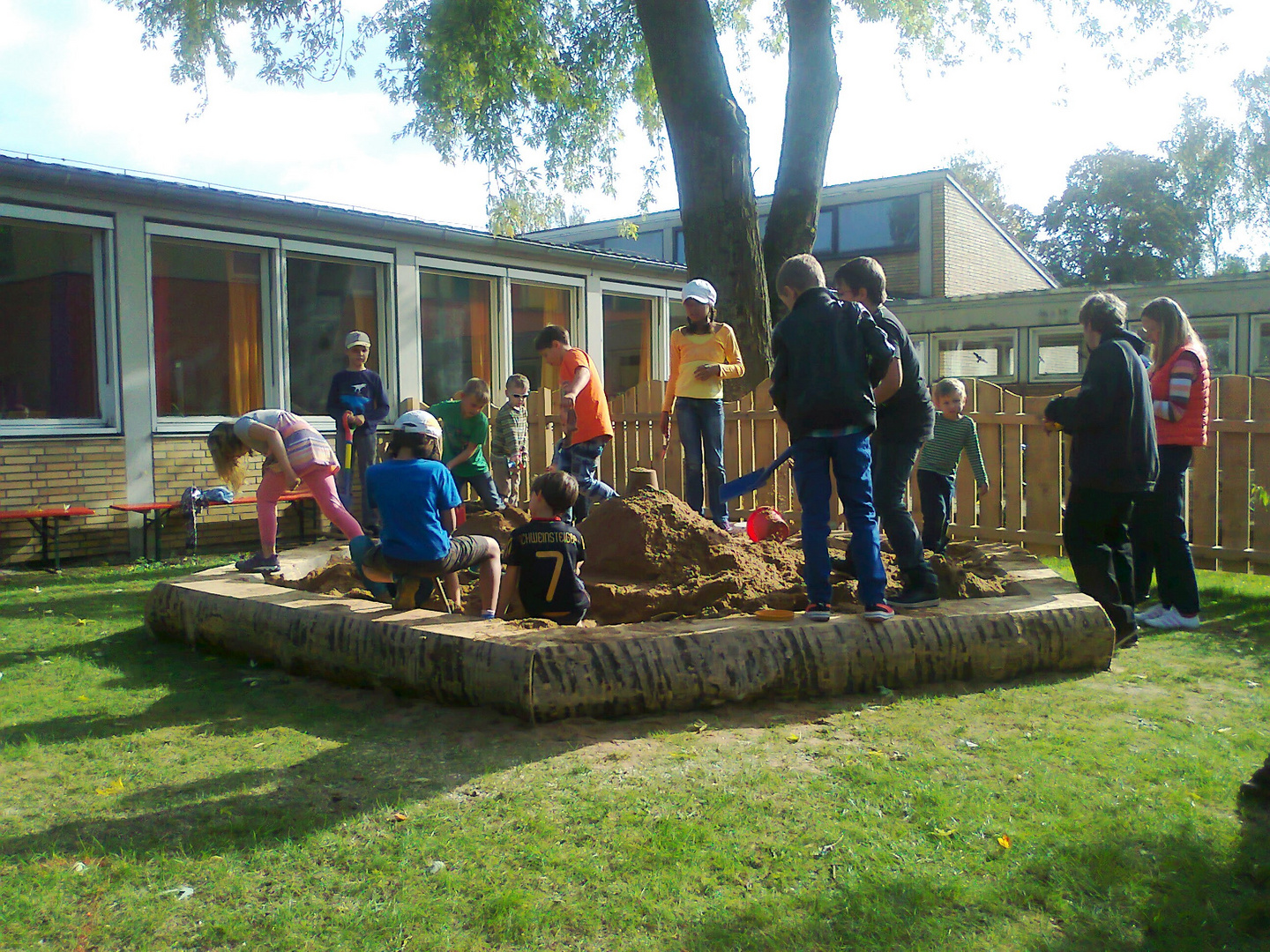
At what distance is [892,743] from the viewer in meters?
3.78

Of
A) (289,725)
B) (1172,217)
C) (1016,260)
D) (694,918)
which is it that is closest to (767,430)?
(289,725)

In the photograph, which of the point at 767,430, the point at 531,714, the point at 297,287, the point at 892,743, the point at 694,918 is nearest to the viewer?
Result: the point at 694,918

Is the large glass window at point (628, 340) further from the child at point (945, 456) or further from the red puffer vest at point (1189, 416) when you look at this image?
the red puffer vest at point (1189, 416)

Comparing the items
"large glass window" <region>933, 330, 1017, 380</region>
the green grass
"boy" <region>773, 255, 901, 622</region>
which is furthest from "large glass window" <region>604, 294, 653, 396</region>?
the green grass

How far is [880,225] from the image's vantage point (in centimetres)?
2695

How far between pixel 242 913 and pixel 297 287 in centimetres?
1085

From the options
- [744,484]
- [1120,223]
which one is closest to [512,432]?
[744,484]

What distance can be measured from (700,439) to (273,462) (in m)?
2.96

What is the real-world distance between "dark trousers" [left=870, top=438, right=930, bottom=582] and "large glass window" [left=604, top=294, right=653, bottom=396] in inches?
464

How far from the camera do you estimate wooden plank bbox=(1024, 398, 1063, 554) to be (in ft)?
27.4

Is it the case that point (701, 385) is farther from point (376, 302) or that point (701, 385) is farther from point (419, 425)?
point (376, 302)

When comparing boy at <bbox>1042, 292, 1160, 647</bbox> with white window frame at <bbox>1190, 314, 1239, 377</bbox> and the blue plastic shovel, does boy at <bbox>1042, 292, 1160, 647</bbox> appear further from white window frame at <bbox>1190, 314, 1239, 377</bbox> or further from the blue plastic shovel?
white window frame at <bbox>1190, 314, 1239, 377</bbox>

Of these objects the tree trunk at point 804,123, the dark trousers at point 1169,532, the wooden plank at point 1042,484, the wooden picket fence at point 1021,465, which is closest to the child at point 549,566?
the dark trousers at point 1169,532

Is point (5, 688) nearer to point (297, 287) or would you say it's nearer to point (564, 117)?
point (297, 287)
